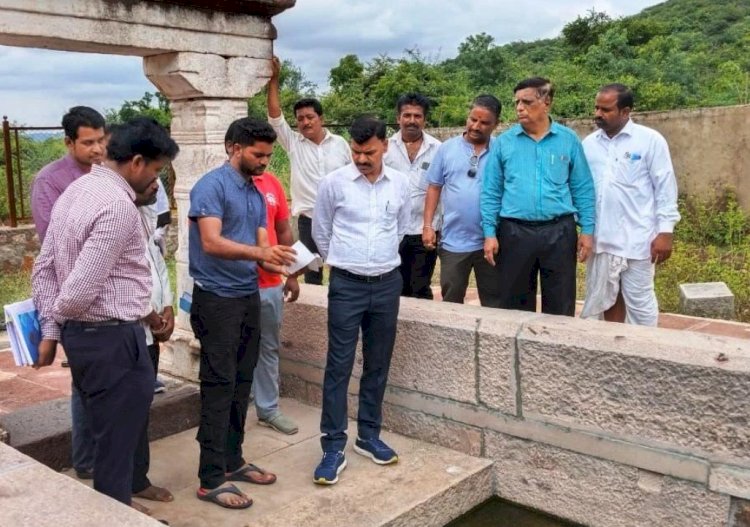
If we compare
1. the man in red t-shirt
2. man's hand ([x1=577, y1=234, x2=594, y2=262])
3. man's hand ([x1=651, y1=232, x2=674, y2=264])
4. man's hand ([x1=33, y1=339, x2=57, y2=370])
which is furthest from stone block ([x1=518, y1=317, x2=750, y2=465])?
man's hand ([x1=33, y1=339, x2=57, y2=370])

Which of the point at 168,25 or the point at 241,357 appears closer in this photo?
the point at 241,357

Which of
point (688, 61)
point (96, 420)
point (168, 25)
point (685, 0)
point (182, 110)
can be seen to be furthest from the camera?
point (685, 0)

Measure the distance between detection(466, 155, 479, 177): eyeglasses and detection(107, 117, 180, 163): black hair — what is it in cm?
208

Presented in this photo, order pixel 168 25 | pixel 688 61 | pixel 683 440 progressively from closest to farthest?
pixel 683 440, pixel 168 25, pixel 688 61

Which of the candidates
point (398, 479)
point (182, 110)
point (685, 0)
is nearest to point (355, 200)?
point (398, 479)

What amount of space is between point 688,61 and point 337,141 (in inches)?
637

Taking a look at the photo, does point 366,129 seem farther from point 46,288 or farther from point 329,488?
point 329,488

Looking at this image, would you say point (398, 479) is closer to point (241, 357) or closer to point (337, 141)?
point (241, 357)

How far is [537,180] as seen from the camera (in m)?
3.84

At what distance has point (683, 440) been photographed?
2988 mm

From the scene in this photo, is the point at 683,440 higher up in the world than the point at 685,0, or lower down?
lower down

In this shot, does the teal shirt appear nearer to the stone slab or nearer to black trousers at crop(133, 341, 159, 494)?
black trousers at crop(133, 341, 159, 494)

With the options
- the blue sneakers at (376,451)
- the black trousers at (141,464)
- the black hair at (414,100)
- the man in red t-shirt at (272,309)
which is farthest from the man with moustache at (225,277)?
the black hair at (414,100)

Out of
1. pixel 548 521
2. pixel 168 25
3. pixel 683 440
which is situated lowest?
pixel 548 521
